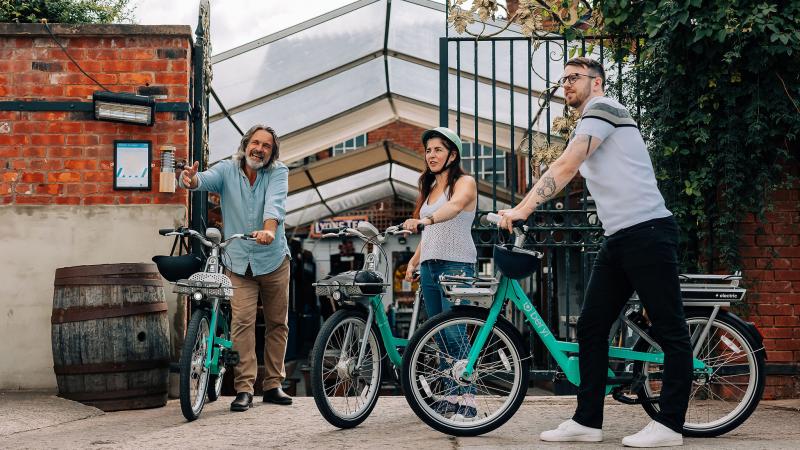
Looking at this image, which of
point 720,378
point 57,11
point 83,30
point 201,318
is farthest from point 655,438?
point 57,11

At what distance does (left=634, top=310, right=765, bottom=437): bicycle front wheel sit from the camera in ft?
12.9

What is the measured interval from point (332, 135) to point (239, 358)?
16.7 feet

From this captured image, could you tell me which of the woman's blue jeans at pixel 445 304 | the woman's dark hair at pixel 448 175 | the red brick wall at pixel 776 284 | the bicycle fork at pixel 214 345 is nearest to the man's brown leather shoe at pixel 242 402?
the bicycle fork at pixel 214 345

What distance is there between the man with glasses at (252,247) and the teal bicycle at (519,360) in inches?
54.1

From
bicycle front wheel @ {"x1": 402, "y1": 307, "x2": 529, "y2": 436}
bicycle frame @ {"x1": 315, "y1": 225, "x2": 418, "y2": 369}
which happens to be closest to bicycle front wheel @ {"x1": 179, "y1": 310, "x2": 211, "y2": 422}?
bicycle frame @ {"x1": 315, "y1": 225, "x2": 418, "y2": 369}

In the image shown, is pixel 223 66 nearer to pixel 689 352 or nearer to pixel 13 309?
pixel 13 309

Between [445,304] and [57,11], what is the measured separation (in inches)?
173

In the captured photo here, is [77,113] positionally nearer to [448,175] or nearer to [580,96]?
[448,175]

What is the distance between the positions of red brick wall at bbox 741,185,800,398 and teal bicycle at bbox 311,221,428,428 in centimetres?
237

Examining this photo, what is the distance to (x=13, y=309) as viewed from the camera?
5516mm

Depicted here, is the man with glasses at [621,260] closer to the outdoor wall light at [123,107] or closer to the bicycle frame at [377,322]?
the bicycle frame at [377,322]

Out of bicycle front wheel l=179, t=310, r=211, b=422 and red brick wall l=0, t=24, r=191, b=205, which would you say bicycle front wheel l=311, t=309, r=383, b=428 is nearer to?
bicycle front wheel l=179, t=310, r=211, b=422

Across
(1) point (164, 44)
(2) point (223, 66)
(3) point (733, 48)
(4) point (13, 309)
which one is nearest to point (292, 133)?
(2) point (223, 66)

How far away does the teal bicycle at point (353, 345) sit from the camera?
3.99m
